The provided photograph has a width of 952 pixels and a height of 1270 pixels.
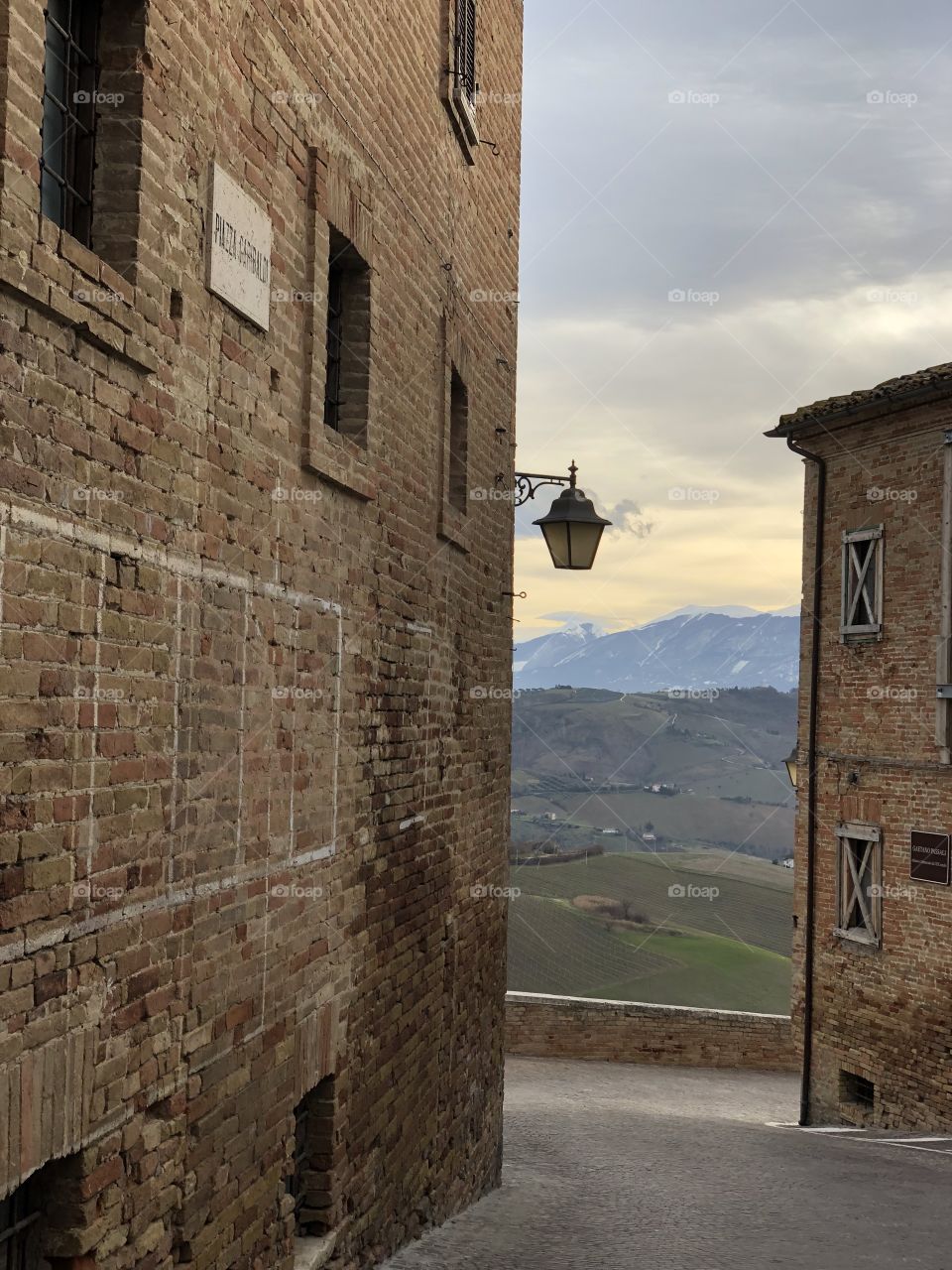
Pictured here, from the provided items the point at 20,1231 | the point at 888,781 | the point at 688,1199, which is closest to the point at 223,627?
the point at 20,1231

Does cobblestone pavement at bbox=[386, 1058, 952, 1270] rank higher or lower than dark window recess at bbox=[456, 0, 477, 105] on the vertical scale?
lower

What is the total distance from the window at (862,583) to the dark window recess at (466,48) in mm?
9014

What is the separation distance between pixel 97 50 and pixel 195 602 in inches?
74.1

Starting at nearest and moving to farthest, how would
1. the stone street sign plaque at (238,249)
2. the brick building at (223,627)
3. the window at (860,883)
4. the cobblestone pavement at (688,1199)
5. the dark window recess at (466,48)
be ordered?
the brick building at (223,627)
the stone street sign plaque at (238,249)
the cobblestone pavement at (688,1199)
the dark window recess at (466,48)
the window at (860,883)

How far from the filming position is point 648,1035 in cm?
2131

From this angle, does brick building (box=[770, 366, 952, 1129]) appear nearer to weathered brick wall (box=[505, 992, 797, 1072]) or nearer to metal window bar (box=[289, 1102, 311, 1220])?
weathered brick wall (box=[505, 992, 797, 1072])

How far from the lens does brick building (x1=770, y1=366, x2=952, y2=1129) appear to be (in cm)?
1514

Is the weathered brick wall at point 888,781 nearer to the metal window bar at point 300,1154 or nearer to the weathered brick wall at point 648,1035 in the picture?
the weathered brick wall at point 648,1035

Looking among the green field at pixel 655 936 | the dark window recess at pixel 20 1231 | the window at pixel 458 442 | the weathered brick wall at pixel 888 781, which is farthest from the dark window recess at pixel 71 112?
the green field at pixel 655 936

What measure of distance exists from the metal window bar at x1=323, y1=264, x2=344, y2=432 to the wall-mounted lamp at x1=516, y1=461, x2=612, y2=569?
125 inches

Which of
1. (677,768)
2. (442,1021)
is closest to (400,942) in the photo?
(442,1021)

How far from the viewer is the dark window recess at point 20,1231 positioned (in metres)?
3.69

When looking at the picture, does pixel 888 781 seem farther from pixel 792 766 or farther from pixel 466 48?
pixel 466 48

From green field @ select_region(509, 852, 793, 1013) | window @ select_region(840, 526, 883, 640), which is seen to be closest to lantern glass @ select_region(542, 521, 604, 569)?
window @ select_region(840, 526, 883, 640)
